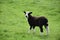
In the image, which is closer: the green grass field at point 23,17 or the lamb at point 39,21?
the lamb at point 39,21

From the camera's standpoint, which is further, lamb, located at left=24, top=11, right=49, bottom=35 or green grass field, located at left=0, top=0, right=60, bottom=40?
green grass field, located at left=0, top=0, right=60, bottom=40

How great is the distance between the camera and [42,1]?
77.6 ft

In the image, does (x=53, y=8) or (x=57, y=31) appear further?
(x=53, y=8)

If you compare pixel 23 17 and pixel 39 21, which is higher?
pixel 39 21

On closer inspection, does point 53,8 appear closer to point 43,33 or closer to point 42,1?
point 42,1

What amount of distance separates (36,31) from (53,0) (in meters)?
11.0

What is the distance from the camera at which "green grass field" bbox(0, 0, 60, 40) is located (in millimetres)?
13172

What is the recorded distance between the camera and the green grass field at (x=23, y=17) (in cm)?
1317

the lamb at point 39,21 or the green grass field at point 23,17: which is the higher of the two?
the lamb at point 39,21

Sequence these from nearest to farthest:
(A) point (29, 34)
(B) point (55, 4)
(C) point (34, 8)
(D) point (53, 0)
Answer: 1. (A) point (29, 34)
2. (C) point (34, 8)
3. (B) point (55, 4)
4. (D) point (53, 0)

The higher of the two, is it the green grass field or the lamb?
the lamb

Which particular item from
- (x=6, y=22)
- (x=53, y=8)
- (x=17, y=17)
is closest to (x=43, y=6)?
(x=53, y=8)

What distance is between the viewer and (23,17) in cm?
1820

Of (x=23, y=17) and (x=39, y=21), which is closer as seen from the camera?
(x=39, y=21)
